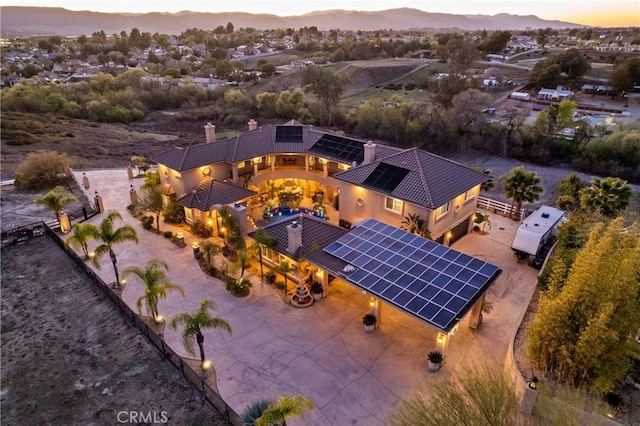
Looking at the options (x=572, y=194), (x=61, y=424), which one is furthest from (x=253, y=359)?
(x=572, y=194)

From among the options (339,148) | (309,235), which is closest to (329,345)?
(309,235)

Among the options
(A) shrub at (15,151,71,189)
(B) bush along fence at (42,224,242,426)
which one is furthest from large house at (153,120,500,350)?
(A) shrub at (15,151,71,189)

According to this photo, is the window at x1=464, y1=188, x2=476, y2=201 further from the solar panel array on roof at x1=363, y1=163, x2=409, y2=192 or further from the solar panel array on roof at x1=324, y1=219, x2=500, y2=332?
the solar panel array on roof at x1=324, y1=219, x2=500, y2=332

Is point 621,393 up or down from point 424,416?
down

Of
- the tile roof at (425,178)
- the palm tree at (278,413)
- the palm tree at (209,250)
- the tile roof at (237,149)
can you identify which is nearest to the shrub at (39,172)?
the tile roof at (237,149)

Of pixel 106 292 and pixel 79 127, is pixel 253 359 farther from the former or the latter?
pixel 79 127

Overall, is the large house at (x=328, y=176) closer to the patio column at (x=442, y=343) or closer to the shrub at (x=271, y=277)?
the shrub at (x=271, y=277)
